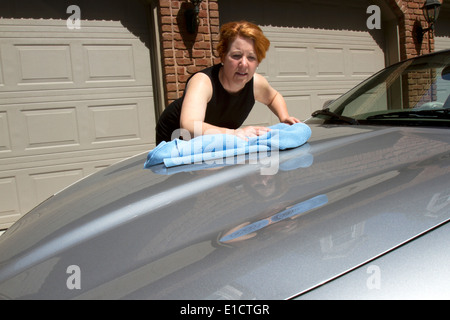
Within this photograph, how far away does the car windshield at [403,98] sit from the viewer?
171 centimetres

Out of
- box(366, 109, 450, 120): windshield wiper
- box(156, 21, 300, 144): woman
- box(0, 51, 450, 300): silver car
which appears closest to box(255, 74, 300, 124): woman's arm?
box(156, 21, 300, 144): woman

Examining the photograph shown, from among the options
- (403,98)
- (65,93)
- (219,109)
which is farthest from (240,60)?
(65,93)

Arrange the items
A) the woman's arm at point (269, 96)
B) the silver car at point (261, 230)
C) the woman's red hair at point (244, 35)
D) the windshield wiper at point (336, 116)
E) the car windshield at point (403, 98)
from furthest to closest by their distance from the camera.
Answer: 1. the woman's arm at point (269, 96)
2. the woman's red hair at point (244, 35)
3. the windshield wiper at point (336, 116)
4. the car windshield at point (403, 98)
5. the silver car at point (261, 230)

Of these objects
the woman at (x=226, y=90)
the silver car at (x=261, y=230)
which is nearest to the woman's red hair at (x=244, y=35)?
the woman at (x=226, y=90)

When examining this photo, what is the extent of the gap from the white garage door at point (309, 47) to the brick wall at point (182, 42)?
0.39 metres

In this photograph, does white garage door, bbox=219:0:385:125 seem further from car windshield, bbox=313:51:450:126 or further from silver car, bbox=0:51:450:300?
silver car, bbox=0:51:450:300

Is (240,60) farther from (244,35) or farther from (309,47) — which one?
(309,47)

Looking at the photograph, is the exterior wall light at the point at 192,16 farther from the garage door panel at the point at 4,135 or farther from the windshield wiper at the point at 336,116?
the windshield wiper at the point at 336,116

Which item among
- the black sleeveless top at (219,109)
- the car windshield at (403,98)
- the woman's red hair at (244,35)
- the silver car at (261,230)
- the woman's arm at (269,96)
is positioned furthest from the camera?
the woman's arm at (269,96)

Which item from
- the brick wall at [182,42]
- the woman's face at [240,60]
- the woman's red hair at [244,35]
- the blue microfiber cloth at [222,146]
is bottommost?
the blue microfiber cloth at [222,146]

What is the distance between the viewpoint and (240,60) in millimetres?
2090

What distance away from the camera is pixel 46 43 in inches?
165
